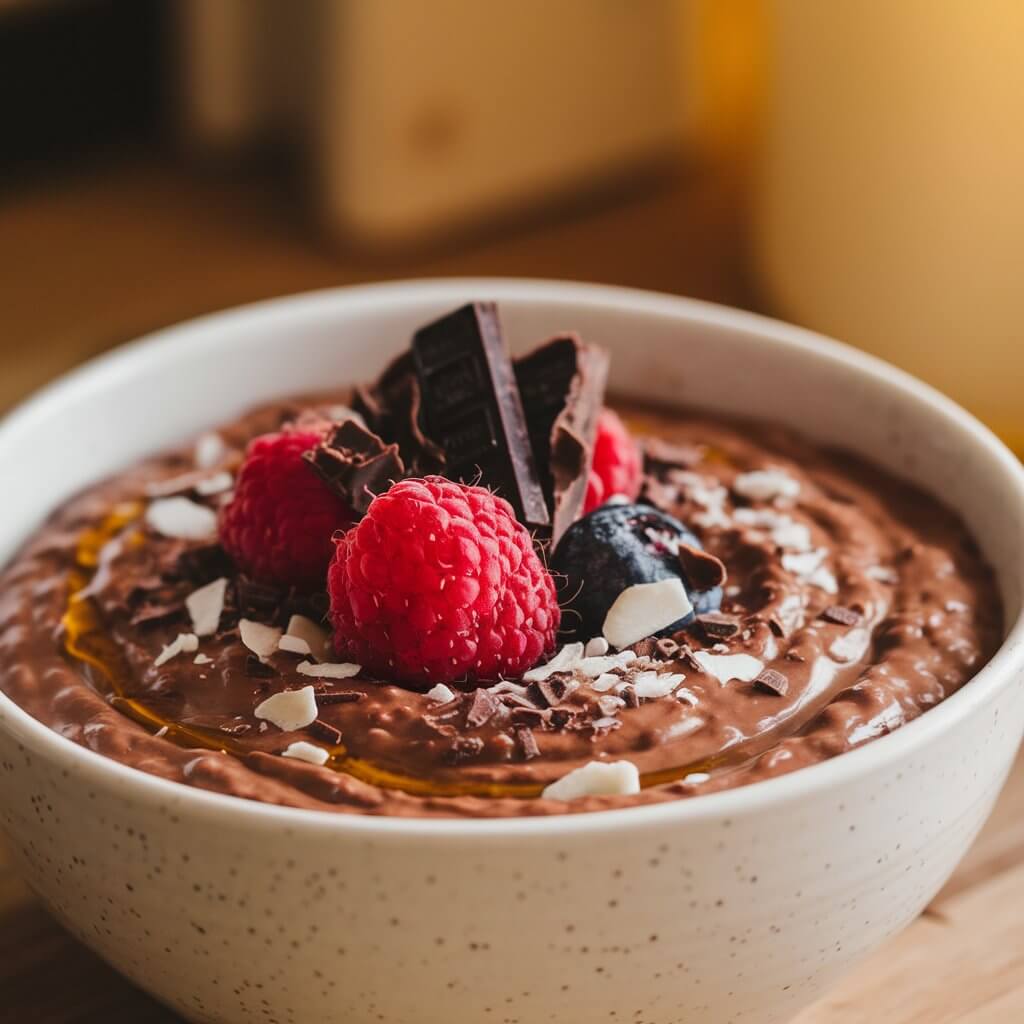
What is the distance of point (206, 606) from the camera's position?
1478 mm

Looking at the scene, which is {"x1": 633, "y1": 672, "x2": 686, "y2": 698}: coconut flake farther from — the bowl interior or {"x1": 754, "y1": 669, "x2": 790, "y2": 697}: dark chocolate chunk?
the bowl interior

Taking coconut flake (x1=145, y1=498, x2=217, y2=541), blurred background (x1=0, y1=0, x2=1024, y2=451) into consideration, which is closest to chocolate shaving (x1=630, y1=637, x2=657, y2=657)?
coconut flake (x1=145, y1=498, x2=217, y2=541)

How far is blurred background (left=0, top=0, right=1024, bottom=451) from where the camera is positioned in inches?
93.1

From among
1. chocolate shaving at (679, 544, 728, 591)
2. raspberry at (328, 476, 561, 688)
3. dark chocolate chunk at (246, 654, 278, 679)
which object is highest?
raspberry at (328, 476, 561, 688)

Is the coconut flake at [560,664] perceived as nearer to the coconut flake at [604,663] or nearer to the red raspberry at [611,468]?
the coconut flake at [604,663]

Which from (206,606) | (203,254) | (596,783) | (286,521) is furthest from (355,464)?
(203,254)

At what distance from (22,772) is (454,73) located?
2177 mm

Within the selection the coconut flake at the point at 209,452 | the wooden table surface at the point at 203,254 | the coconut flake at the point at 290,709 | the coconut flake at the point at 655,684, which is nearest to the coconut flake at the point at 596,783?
the coconut flake at the point at 655,684

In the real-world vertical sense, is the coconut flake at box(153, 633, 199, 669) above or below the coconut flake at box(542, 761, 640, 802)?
below

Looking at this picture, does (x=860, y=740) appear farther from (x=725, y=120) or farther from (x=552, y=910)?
(x=725, y=120)

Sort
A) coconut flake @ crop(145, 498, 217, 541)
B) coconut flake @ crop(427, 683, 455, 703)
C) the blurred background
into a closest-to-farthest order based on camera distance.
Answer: coconut flake @ crop(427, 683, 455, 703), coconut flake @ crop(145, 498, 217, 541), the blurred background

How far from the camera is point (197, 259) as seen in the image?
310 cm

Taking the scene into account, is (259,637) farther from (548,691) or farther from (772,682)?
(772,682)

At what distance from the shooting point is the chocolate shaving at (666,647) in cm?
138
